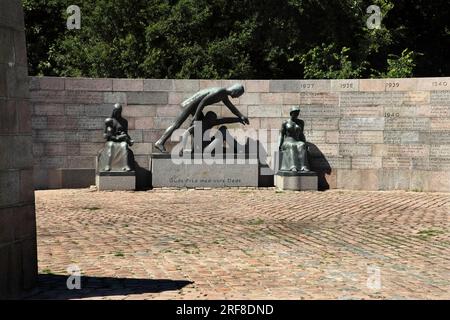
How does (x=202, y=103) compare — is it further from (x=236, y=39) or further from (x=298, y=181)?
(x=236, y=39)

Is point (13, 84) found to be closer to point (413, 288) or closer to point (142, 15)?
point (413, 288)

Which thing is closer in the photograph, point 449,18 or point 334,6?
point 334,6

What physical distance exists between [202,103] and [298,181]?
3.33 metres

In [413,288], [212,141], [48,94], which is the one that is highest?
[48,94]

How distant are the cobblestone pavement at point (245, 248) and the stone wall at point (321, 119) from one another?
315cm

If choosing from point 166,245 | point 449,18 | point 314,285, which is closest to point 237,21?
point 449,18

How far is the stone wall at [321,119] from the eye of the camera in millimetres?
17297

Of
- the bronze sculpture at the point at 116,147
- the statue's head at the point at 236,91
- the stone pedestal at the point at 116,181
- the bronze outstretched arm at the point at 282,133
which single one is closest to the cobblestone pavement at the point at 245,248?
the stone pedestal at the point at 116,181

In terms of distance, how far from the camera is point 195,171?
17.1 m

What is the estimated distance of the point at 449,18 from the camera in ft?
96.5

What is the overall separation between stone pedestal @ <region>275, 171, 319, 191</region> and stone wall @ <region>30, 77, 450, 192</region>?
1.35 metres

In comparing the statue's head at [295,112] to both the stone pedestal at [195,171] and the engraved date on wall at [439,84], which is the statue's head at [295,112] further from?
the engraved date on wall at [439,84]

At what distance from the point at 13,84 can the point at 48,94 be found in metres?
12.2

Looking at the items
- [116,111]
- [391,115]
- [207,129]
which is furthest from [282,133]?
[116,111]
